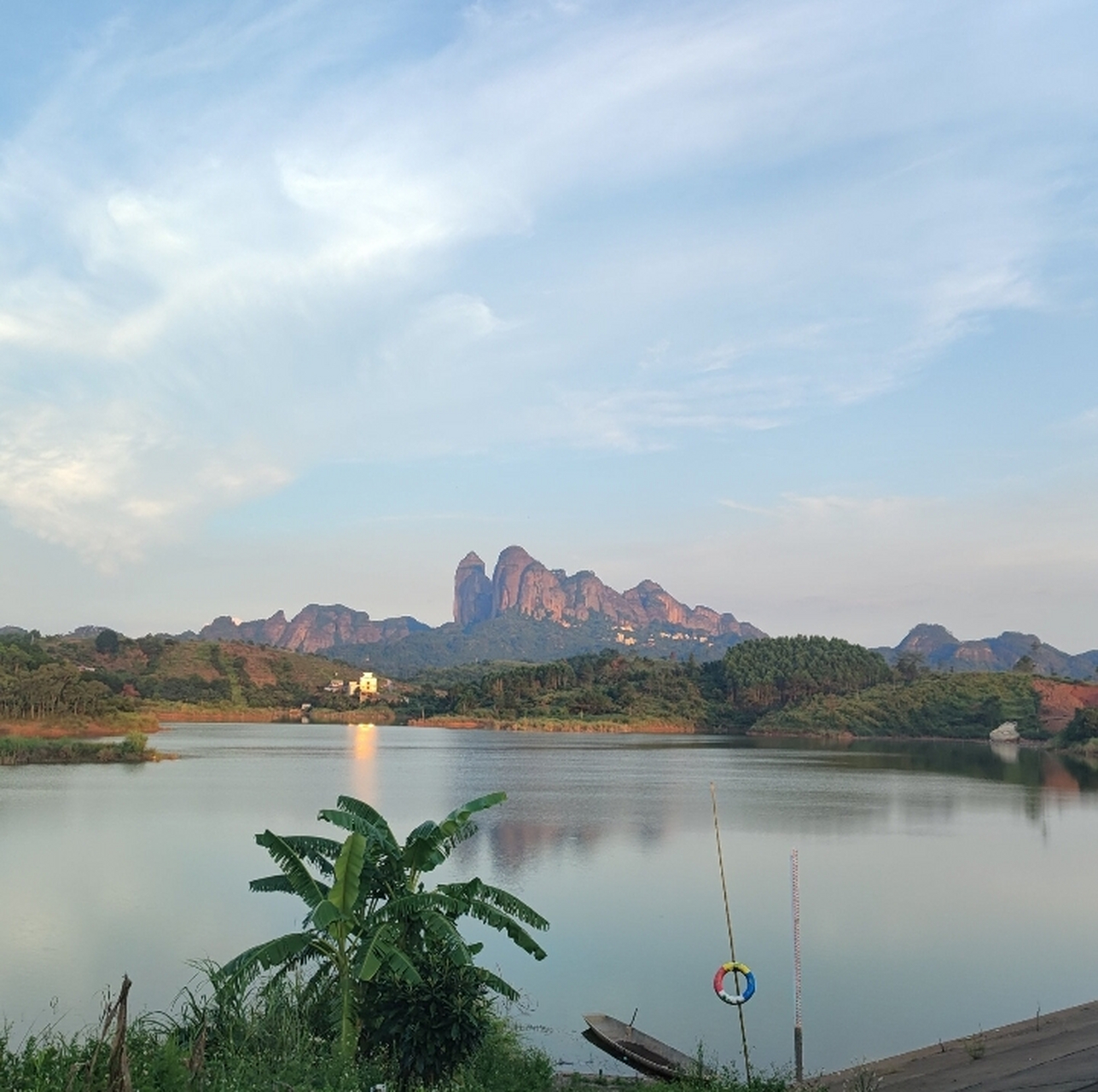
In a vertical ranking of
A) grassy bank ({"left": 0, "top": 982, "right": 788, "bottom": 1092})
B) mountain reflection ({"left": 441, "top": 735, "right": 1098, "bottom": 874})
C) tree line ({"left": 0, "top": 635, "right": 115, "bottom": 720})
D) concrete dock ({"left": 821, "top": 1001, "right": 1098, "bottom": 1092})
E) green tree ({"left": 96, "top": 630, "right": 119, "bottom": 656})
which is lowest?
mountain reflection ({"left": 441, "top": 735, "right": 1098, "bottom": 874})

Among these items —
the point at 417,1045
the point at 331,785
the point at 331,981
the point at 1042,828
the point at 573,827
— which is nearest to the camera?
the point at 417,1045

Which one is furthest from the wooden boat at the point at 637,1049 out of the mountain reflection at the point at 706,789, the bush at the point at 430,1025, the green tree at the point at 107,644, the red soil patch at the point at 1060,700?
the green tree at the point at 107,644

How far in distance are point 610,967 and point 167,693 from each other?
11281 cm

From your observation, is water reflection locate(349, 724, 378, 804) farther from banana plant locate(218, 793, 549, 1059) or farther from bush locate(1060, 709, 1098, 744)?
bush locate(1060, 709, 1098, 744)

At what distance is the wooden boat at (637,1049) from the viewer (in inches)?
500

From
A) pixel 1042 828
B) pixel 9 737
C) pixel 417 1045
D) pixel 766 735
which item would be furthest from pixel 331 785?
pixel 766 735

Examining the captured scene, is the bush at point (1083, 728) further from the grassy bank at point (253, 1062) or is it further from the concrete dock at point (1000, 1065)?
the grassy bank at point (253, 1062)

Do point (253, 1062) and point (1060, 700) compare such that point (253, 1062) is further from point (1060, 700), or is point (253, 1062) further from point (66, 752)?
point (1060, 700)

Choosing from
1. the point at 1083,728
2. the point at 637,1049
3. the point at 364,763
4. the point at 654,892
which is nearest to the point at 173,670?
the point at 364,763

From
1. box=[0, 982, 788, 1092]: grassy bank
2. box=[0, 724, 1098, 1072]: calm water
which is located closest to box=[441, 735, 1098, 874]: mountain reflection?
box=[0, 724, 1098, 1072]: calm water

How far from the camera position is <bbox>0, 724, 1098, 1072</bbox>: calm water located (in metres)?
16.0

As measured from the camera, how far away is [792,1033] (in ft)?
49.2

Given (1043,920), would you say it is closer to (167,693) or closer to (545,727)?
(545,727)

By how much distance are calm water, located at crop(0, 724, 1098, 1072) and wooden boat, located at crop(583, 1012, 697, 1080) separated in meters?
0.25
